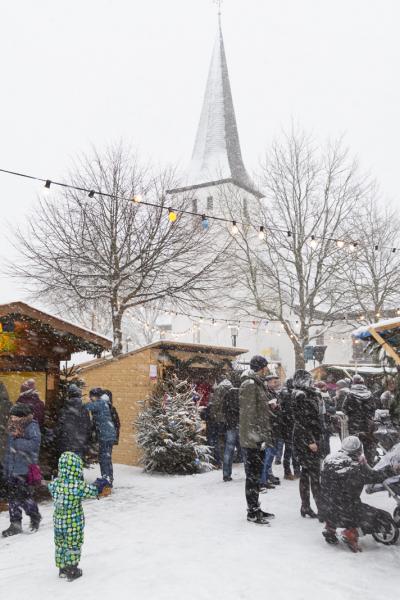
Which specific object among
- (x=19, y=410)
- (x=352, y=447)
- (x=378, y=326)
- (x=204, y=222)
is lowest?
(x=352, y=447)

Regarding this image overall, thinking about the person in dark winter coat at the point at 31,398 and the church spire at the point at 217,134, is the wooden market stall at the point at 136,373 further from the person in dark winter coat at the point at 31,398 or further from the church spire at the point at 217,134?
the church spire at the point at 217,134

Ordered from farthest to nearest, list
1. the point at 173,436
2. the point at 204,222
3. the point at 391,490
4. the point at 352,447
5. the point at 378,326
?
the point at 204,222
the point at 173,436
the point at 378,326
the point at 391,490
the point at 352,447

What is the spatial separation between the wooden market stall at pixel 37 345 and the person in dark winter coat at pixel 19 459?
8.34 ft

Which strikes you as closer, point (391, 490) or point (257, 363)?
point (391, 490)

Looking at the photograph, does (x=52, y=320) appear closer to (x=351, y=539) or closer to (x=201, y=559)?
(x=201, y=559)

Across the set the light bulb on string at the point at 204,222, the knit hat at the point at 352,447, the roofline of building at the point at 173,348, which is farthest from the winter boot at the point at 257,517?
the light bulb on string at the point at 204,222

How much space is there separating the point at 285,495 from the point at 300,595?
12.9ft

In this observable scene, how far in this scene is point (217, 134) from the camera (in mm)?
45625

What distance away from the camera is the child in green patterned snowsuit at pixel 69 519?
507 centimetres

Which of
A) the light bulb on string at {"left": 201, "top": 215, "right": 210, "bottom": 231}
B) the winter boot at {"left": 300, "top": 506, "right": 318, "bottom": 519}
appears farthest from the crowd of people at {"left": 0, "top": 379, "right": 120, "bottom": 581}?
the light bulb on string at {"left": 201, "top": 215, "right": 210, "bottom": 231}

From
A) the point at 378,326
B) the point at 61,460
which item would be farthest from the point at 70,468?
the point at 378,326

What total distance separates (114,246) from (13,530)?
40.0ft

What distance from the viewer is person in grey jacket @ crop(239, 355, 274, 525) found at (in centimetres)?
669

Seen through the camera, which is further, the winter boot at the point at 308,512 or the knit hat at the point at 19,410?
the winter boot at the point at 308,512
